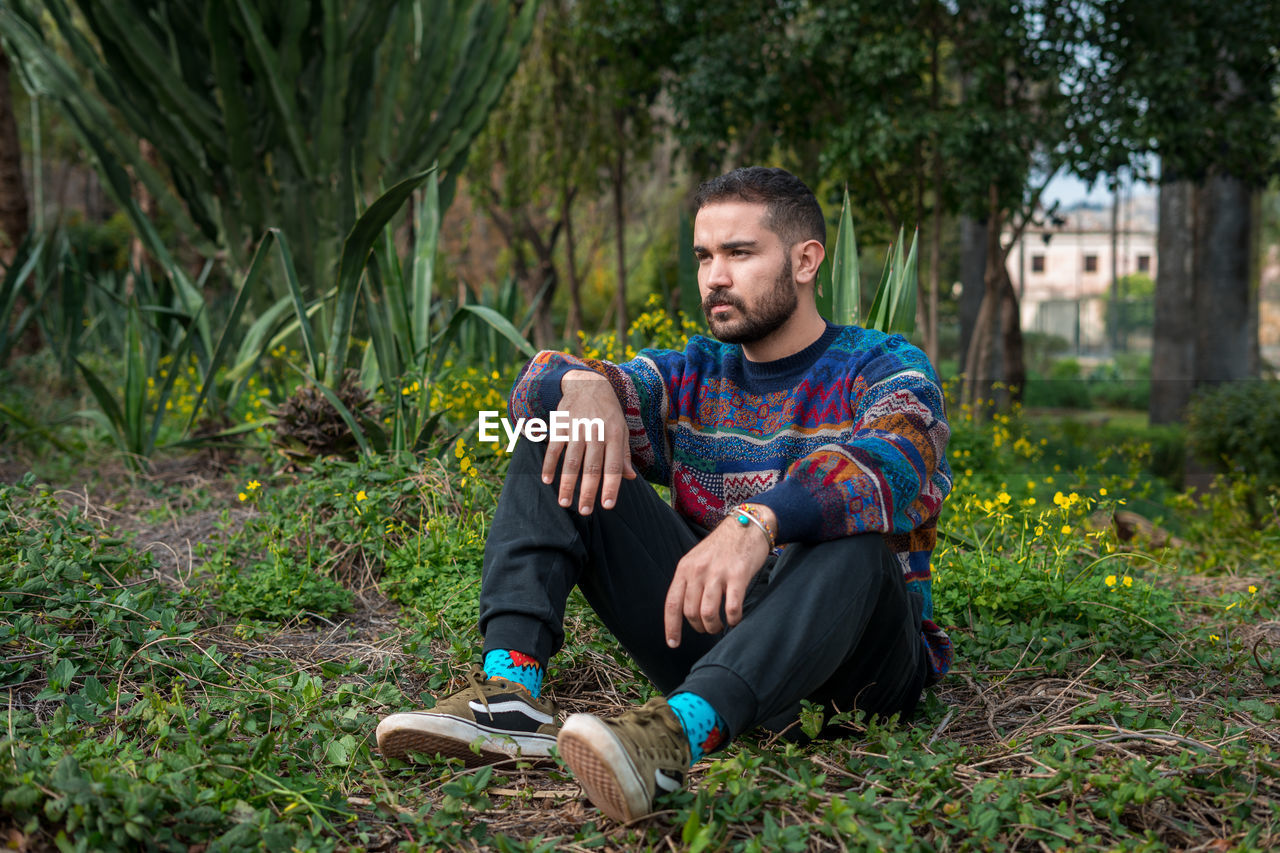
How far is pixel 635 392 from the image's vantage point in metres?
1.97

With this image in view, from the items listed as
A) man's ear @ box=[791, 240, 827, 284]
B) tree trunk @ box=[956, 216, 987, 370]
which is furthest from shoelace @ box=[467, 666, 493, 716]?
tree trunk @ box=[956, 216, 987, 370]

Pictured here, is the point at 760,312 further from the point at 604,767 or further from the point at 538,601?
the point at 604,767

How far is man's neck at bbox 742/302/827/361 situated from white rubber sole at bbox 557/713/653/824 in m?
0.87

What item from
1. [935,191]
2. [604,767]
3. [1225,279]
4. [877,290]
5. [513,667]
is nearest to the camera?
[604,767]

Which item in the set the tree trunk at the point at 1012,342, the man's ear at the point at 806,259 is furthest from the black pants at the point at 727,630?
the tree trunk at the point at 1012,342

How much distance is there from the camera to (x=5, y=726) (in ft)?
5.55

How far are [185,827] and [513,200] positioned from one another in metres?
9.15

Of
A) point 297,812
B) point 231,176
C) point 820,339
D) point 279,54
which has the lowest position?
point 297,812

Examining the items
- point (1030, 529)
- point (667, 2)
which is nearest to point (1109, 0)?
point (667, 2)

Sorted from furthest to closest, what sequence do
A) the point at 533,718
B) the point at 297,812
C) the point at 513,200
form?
1. the point at 513,200
2. the point at 533,718
3. the point at 297,812

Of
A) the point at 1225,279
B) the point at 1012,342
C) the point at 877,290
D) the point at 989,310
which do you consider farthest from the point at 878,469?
the point at 1012,342

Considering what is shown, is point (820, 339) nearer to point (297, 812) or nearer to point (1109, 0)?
point (297, 812)

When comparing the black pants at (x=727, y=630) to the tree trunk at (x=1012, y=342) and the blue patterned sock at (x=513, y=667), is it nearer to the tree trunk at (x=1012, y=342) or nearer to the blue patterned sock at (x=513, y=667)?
the blue patterned sock at (x=513, y=667)

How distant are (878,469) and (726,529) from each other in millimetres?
263
